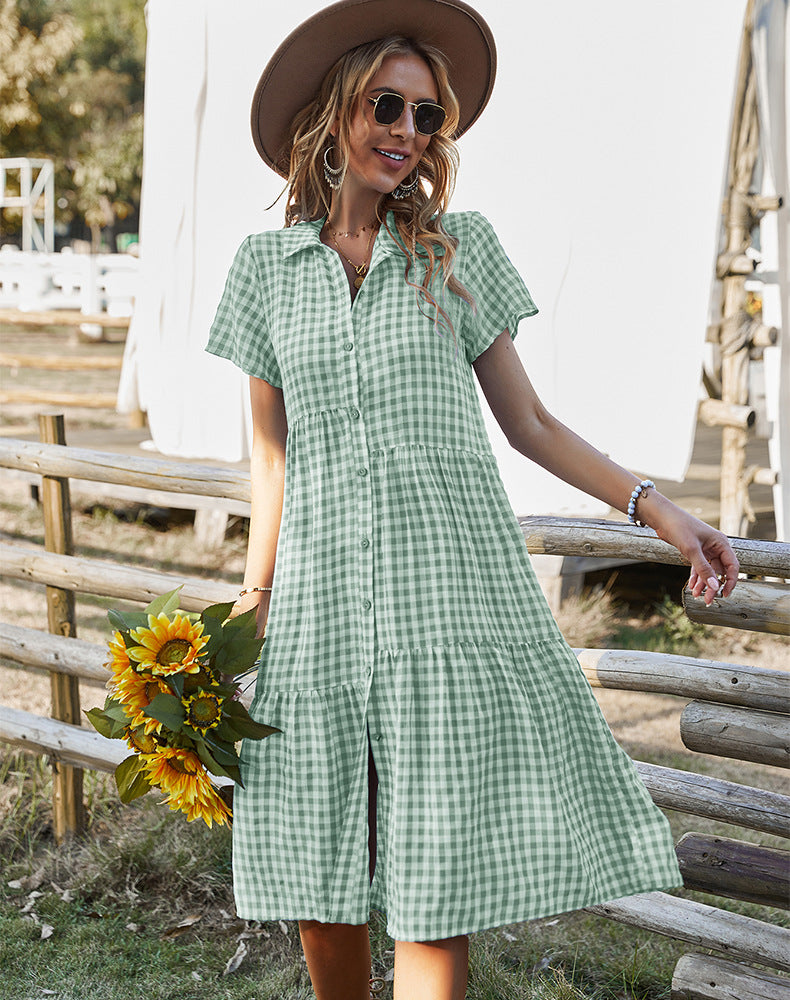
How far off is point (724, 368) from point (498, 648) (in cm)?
463

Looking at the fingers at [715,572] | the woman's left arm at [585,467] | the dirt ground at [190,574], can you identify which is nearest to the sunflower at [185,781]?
the woman's left arm at [585,467]

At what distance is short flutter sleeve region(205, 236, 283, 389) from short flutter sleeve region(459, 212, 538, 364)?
40cm

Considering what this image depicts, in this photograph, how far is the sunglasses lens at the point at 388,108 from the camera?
214cm

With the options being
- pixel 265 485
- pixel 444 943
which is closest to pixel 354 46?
pixel 265 485

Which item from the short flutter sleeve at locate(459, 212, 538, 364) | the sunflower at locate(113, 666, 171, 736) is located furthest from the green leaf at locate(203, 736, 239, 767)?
the short flutter sleeve at locate(459, 212, 538, 364)

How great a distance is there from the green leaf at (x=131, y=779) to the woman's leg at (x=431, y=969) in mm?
574

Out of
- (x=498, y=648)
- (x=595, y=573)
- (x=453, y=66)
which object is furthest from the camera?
(x=595, y=573)

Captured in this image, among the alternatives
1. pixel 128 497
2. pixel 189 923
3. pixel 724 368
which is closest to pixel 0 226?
pixel 128 497

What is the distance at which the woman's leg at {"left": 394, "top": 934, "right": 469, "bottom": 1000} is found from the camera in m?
2.05

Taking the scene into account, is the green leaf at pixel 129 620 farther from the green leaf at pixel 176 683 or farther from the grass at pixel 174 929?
the grass at pixel 174 929

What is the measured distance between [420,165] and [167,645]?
1066 millimetres

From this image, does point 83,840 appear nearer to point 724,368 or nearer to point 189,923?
point 189,923

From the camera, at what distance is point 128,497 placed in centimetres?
736

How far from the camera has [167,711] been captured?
208 cm
